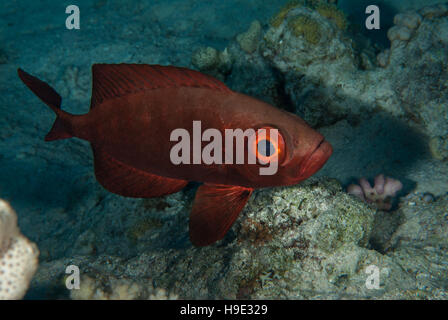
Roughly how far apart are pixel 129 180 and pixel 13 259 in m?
1.01

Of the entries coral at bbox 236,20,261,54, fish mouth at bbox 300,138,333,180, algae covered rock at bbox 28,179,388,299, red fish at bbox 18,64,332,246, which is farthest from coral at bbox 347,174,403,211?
coral at bbox 236,20,261,54

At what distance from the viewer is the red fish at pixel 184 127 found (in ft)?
6.10

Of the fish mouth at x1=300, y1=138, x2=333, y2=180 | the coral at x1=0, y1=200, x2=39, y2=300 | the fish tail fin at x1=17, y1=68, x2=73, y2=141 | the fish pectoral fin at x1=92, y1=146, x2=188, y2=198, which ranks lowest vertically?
the coral at x1=0, y1=200, x2=39, y2=300

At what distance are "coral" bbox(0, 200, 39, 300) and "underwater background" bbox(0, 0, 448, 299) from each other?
0.02 metres

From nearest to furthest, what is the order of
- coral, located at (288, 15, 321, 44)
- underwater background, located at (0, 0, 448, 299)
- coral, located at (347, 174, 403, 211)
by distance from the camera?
underwater background, located at (0, 0, 448, 299) → coral, located at (347, 174, 403, 211) → coral, located at (288, 15, 321, 44)

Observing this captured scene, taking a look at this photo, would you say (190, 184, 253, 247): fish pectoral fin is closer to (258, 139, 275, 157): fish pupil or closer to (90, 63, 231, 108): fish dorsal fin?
(258, 139, 275, 157): fish pupil

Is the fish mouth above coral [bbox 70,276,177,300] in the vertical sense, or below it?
above

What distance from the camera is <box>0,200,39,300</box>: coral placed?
6.45 feet

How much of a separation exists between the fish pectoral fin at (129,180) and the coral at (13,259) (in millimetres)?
703

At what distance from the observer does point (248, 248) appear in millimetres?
2291

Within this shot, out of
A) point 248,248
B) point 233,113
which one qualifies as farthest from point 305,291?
point 233,113

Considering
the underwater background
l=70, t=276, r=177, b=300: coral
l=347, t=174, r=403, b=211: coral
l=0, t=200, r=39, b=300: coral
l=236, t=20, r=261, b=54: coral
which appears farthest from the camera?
l=236, t=20, r=261, b=54: coral

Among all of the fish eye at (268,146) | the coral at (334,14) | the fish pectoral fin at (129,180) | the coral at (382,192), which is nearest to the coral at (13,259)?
the fish pectoral fin at (129,180)

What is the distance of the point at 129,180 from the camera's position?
7.86 feet
